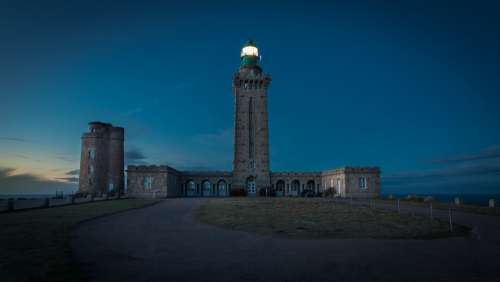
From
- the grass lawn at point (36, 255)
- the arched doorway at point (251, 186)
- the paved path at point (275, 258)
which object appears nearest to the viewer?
the grass lawn at point (36, 255)

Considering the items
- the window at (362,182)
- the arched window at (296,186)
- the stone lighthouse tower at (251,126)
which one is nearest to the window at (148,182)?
the stone lighthouse tower at (251,126)

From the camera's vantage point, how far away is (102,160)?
52.2 m

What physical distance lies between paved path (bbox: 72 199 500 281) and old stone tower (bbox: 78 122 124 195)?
143 ft

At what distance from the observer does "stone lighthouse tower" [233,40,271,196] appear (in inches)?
2159

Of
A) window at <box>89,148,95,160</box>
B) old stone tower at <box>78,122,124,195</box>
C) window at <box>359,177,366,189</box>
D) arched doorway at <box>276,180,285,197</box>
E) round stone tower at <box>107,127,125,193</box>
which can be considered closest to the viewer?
window at <box>359,177,366,189</box>

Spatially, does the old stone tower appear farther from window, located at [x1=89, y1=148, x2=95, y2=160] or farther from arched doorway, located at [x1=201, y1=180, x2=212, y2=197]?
arched doorway, located at [x1=201, y1=180, x2=212, y2=197]

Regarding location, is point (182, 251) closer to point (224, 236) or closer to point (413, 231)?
point (224, 236)

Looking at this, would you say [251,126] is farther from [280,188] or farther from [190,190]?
[190,190]

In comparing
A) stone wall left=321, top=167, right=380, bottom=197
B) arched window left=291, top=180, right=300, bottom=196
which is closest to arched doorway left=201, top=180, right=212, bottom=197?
arched window left=291, top=180, right=300, bottom=196

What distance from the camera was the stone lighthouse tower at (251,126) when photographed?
2159 inches

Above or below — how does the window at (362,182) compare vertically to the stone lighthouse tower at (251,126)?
below

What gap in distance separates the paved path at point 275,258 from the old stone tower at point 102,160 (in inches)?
1713

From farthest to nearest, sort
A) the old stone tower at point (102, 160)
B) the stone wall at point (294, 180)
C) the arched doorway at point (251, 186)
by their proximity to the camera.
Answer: the stone wall at point (294, 180) < the arched doorway at point (251, 186) < the old stone tower at point (102, 160)

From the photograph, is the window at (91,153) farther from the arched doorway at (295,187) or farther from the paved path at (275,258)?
the paved path at (275,258)
